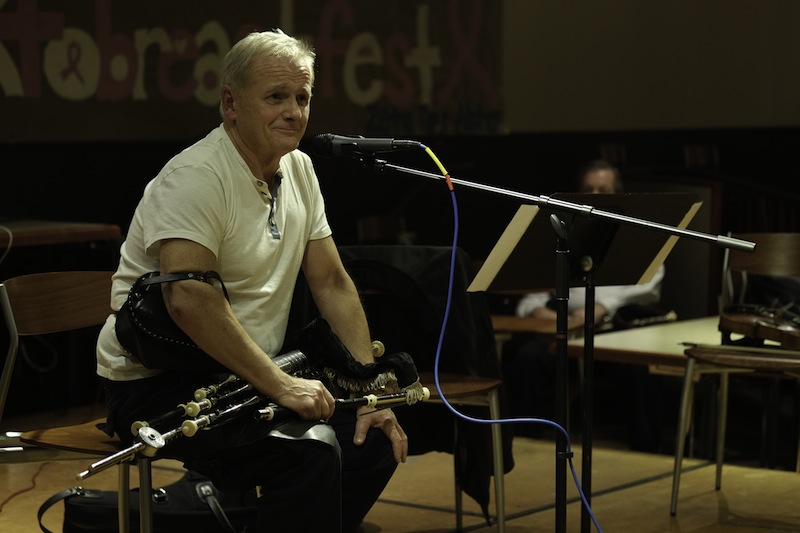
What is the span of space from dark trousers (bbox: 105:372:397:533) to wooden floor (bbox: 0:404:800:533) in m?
1.08

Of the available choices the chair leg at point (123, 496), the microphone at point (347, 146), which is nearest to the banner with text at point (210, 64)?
the chair leg at point (123, 496)

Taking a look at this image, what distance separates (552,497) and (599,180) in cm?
181

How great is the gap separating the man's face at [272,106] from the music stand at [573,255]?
0.53 m

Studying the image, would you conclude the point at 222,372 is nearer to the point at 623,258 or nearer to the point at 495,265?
the point at 495,265

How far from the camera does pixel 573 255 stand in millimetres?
3064

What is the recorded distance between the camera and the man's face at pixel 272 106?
9.55 feet

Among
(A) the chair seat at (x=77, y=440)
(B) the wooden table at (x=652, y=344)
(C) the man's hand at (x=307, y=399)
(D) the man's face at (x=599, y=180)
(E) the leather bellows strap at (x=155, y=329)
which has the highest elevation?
(D) the man's face at (x=599, y=180)

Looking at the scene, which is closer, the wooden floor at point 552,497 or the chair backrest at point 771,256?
the wooden floor at point 552,497

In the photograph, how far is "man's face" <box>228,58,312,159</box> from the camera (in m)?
2.91

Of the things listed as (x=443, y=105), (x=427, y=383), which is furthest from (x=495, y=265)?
(x=443, y=105)

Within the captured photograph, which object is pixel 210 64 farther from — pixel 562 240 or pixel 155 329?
pixel 562 240

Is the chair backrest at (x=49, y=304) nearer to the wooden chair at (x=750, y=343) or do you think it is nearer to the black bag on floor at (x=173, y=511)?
the black bag on floor at (x=173, y=511)

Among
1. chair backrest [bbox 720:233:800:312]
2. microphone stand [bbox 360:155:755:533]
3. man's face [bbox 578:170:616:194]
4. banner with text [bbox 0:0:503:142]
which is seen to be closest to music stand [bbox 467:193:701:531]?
microphone stand [bbox 360:155:755:533]

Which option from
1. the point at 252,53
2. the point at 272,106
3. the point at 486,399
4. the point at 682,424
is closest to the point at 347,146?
the point at 272,106
